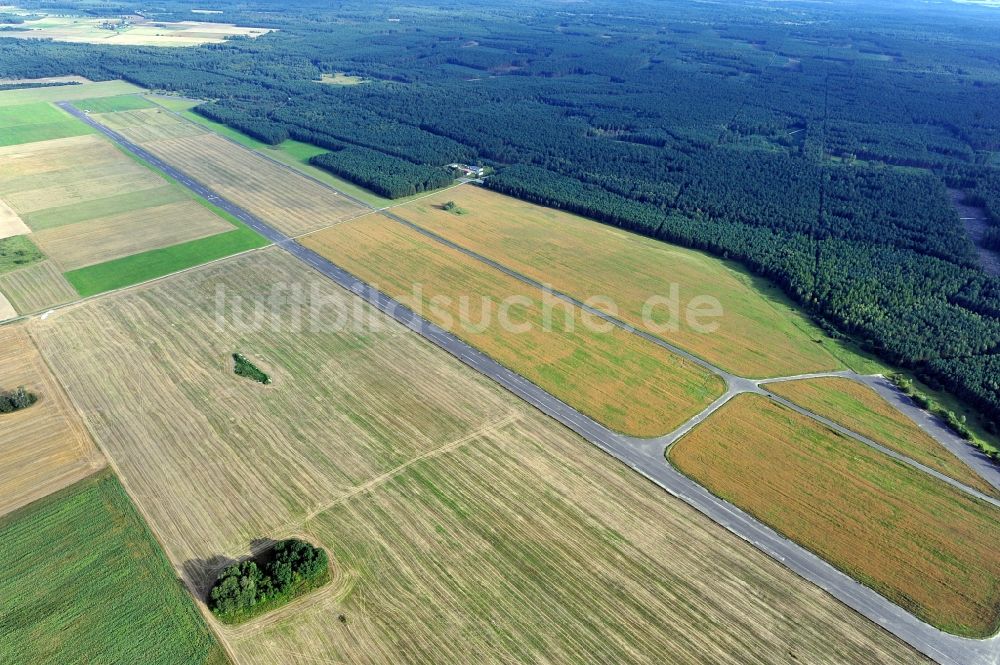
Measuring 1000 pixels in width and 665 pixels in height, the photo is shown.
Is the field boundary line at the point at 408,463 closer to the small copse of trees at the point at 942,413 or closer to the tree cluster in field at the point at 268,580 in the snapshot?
the tree cluster in field at the point at 268,580

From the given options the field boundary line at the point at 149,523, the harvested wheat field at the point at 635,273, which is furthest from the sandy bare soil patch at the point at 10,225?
the harvested wheat field at the point at 635,273

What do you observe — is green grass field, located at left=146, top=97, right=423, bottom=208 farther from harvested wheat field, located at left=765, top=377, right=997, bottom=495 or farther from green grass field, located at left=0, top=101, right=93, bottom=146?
harvested wheat field, located at left=765, top=377, right=997, bottom=495

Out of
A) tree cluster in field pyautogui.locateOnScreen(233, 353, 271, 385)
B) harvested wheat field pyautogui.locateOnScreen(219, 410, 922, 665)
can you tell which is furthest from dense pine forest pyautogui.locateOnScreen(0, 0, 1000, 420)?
tree cluster in field pyautogui.locateOnScreen(233, 353, 271, 385)

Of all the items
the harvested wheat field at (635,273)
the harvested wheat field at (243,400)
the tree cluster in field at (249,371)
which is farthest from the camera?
the harvested wheat field at (635,273)

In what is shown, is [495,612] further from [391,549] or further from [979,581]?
[979,581]

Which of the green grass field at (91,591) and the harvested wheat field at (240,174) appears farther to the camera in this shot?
the harvested wheat field at (240,174)

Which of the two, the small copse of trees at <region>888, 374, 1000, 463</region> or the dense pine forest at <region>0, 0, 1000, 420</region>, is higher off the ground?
the dense pine forest at <region>0, 0, 1000, 420</region>
